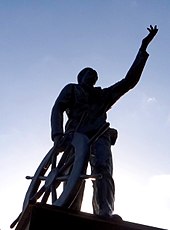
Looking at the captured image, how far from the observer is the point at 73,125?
5602mm

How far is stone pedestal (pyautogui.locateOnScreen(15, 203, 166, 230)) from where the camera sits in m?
3.72

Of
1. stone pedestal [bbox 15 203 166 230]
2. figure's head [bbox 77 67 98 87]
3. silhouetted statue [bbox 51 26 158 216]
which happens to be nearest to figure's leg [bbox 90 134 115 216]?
silhouetted statue [bbox 51 26 158 216]

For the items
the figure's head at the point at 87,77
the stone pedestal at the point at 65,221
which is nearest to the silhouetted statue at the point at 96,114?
the figure's head at the point at 87,77

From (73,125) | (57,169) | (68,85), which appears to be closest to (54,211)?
(57,169)

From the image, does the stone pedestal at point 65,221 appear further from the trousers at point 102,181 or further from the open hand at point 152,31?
the open hand at point 152,31


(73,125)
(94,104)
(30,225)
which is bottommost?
(30,225)

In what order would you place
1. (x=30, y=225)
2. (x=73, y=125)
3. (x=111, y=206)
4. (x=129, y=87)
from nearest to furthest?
(x=30, y=225) < (x=111, y=206) < (x=73, y=125) < (x=129, y=87)

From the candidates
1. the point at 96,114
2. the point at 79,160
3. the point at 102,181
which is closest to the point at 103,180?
the point at 102,181

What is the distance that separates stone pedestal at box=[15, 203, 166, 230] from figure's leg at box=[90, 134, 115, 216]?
708 mm

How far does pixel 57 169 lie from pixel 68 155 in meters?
0.22

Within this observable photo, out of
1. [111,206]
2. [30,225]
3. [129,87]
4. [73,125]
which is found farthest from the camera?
[129,87]

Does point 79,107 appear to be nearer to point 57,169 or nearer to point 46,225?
point 57,169

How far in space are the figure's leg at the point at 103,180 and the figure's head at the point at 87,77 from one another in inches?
39.4

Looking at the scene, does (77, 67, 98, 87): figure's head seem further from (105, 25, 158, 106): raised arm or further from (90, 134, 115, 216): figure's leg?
(90, 134, 115, 216): figure's leg
